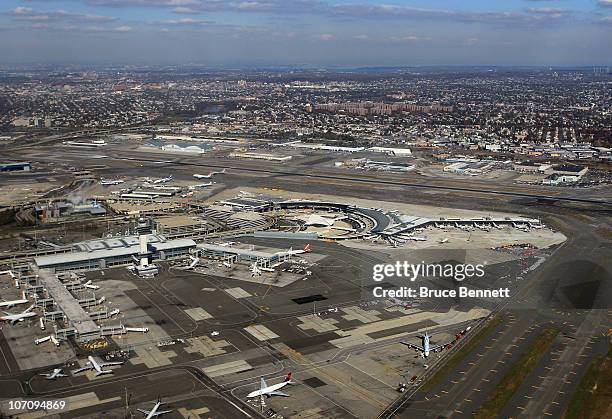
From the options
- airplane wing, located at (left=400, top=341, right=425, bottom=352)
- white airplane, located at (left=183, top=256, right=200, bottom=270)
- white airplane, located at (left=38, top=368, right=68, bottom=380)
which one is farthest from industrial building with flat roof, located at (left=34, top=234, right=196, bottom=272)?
airplane wing, located at (left=400, top=341, right=425, bottom=352)

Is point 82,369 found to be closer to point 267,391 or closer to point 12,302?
point 267,391

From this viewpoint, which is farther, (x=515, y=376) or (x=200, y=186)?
(x=200, y=186)

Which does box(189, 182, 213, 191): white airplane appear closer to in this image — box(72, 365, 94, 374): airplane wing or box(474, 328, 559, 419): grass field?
box(72, 365, 94, 374): airplane wing

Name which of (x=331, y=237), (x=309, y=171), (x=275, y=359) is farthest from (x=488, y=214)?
(x=275, y=359)

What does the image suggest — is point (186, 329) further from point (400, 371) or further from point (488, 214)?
point (488, 214)

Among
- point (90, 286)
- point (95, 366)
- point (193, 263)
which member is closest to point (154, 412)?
point (95, 366)

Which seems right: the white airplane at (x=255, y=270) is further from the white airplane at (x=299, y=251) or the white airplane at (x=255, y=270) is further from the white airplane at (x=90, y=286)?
the white airplane at (x=90, y=286)

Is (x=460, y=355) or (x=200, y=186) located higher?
(x=460, y=355)
